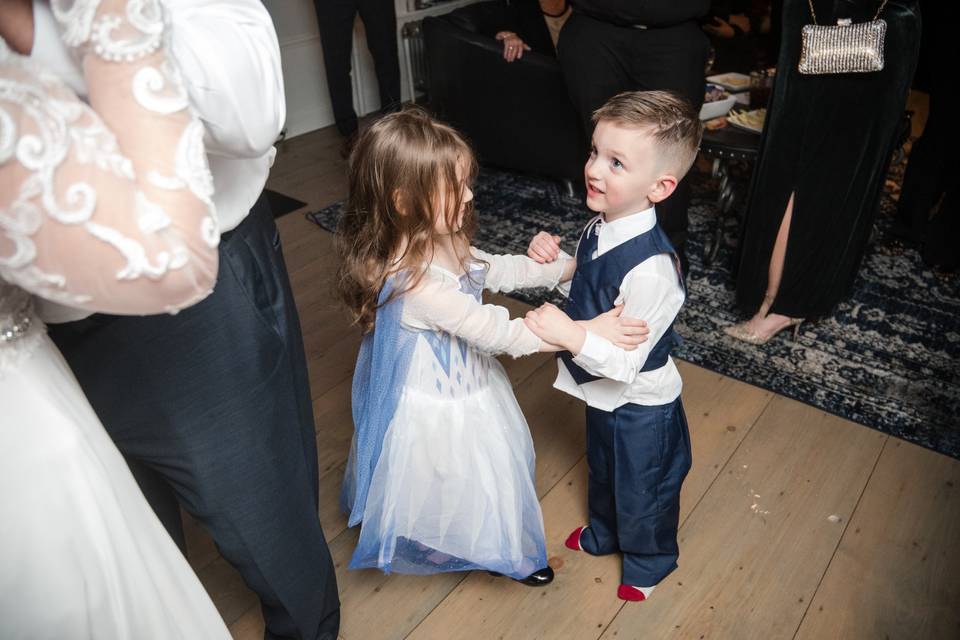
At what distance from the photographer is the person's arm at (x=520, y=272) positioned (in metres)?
1.41

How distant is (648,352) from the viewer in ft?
4.19

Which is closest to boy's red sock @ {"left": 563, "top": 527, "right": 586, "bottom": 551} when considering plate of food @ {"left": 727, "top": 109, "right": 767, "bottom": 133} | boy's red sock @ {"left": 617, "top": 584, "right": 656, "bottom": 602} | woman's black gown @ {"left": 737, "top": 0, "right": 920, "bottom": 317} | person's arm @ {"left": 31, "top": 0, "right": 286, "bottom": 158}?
boy's red sock @ {"left": 617, "top": 584, "right": 656, "bottom": 602}

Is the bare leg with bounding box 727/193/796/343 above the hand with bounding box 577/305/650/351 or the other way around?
the other way around

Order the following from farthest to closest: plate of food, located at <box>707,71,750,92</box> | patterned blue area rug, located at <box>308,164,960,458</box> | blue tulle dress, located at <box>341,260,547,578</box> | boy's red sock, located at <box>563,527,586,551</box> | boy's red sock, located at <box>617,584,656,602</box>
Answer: plate of food, located at <box>707,71,750,92</box>, patterned blue area rug, located at <box>308,164,960,458</box>, boy's red sock, located at <box>563,527,586,551</box>, boy's red sock, located at <box>617,584,656,602</box>, blue tulle dress, located at <box>341,260,547,578</box>

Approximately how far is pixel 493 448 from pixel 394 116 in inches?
27.4

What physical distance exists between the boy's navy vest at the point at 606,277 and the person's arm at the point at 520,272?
56 millimetres

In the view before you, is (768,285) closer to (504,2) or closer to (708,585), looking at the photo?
(708,585)

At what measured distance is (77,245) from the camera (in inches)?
20.8

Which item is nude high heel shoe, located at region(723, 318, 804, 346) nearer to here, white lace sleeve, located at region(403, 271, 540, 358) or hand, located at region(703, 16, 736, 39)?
white lace sleeve, located at region(403, 271, 540, 358)

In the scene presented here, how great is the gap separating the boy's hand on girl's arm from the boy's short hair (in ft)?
1.15

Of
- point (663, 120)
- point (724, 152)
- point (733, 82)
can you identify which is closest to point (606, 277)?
point (663, 120)

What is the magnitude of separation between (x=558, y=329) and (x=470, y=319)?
0.16 meters

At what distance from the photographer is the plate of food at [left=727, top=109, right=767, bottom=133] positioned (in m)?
2.51

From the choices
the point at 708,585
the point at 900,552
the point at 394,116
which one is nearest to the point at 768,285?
the point at 900,552
